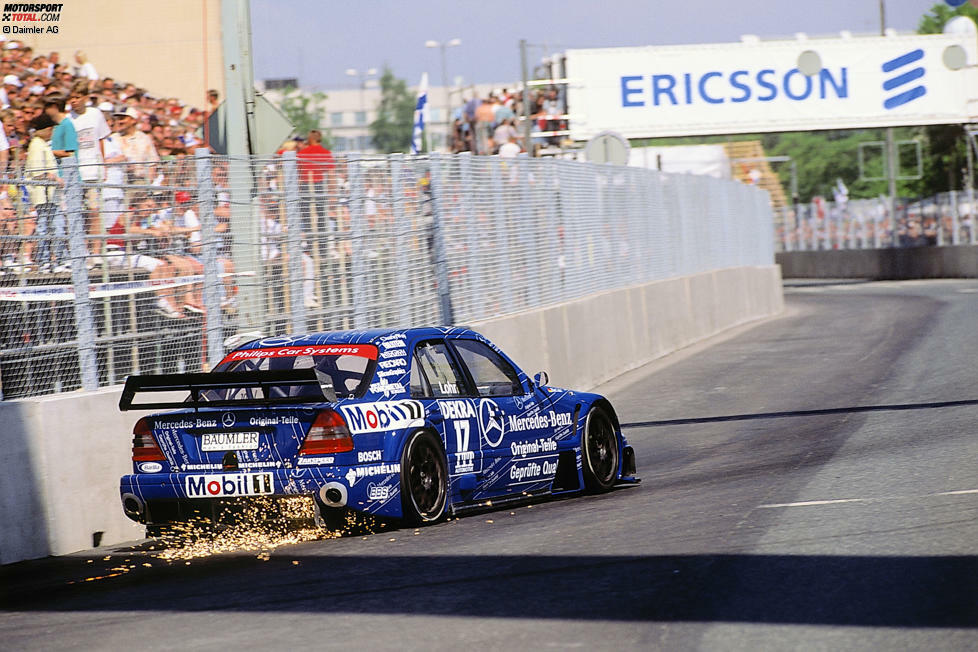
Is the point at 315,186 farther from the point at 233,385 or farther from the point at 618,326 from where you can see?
the point at 618,326

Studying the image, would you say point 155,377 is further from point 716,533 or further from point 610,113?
point 610,113

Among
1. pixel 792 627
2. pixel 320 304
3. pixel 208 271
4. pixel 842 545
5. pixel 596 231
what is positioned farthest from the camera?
pixel 596 231

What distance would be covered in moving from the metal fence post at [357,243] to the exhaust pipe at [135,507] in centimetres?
517

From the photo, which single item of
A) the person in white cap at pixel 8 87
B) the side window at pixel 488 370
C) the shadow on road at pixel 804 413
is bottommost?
the shadow on road at pixel 804 413

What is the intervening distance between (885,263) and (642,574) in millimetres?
47418

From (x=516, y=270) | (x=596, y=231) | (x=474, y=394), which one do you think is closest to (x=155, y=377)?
(x=474, y=394)

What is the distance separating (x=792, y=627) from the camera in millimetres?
6004

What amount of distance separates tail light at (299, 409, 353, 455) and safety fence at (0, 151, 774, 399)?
Result: 2015 millimetres

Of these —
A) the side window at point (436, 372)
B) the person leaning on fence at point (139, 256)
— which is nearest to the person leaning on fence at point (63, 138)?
the person leaning on fence at point (139, 256)

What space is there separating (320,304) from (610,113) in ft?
86.7

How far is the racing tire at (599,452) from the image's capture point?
1091 cm

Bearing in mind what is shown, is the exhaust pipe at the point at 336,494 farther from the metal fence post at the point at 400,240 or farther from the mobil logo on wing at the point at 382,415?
the metal fence post at the point at 400,240

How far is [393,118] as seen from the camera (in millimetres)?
185250

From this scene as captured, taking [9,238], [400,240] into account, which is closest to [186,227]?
[9,238]
